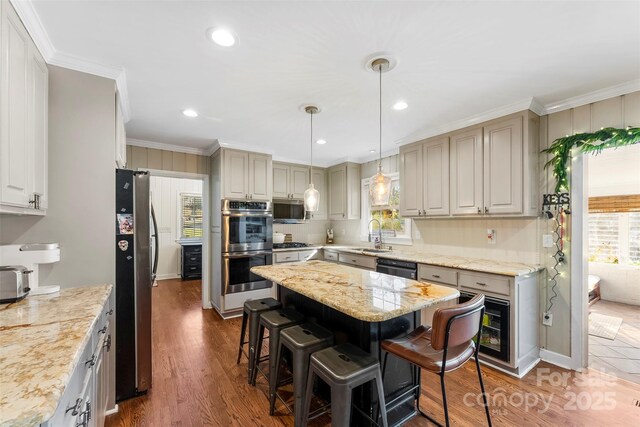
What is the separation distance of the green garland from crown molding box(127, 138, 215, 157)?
429 centimetres

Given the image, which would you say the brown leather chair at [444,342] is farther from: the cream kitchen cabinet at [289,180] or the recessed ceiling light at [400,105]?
the cream kitchen cabinet at [289,180]

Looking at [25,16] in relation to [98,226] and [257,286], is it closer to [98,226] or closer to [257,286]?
[98,226]

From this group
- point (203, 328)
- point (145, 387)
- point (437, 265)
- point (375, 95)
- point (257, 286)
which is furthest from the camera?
point (257, 286)

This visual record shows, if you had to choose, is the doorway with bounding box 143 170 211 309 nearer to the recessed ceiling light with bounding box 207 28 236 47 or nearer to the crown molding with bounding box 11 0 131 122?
the crown molding with bounding box 11 0 131 122

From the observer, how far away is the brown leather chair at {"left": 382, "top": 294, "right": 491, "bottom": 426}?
1454mm

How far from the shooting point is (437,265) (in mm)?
3002

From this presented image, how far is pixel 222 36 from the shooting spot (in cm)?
176

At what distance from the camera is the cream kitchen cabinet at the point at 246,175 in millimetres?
4008

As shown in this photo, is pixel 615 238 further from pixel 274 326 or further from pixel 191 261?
pixel 191 261

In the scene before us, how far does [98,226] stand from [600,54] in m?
3.72

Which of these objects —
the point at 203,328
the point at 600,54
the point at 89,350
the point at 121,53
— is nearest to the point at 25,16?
the point at 121,53

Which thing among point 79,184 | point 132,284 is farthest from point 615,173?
point 79,184

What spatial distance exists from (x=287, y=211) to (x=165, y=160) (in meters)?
2.01

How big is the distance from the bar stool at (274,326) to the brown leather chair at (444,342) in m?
0.75
